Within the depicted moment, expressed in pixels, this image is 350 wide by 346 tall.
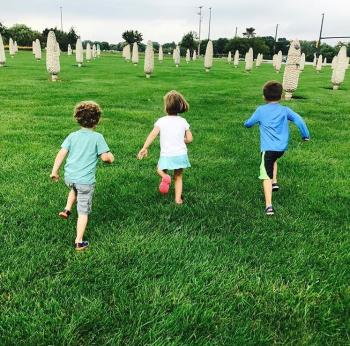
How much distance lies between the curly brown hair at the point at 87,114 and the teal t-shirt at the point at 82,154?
4.1 inches

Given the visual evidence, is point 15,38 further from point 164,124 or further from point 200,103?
point 164,124

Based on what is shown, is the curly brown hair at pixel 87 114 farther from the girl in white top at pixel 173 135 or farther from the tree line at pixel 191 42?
the tree line at pixel 191 42

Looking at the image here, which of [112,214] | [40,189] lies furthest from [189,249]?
[40,189]

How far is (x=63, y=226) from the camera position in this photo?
4.47 metres

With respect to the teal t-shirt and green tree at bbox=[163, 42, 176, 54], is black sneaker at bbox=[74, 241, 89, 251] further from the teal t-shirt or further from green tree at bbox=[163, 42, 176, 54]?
green tree at bbox=[163, 42, 176, 54]

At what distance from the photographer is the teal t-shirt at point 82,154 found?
4.07 meters

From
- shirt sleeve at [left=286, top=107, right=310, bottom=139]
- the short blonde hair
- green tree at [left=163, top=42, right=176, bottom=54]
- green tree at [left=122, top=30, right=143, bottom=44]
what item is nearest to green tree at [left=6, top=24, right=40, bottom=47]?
green tree at [left=122, top=30, right=143, bottom=44]

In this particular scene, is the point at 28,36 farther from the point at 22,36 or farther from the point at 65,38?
the point at 65,38

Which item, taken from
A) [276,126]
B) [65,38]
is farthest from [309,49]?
[276,126]

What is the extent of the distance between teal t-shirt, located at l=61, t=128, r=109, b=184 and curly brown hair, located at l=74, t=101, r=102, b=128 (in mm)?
104

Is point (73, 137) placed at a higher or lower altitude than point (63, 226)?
higher

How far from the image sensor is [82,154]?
4.08 metres

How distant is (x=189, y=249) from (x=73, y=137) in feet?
5.36

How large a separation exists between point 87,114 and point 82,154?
0.41 meters
